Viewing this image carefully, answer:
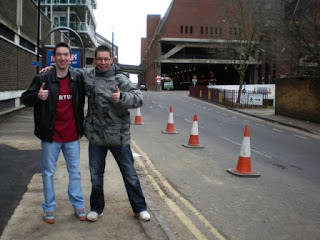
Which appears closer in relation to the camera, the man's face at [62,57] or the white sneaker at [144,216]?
the man's face at [62,57]

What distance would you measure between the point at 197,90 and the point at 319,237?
38.8m

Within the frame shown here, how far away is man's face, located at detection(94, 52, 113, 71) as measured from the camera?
13.4ft

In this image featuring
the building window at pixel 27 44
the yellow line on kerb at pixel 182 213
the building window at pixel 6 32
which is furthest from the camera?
the building window at pixel 27 44

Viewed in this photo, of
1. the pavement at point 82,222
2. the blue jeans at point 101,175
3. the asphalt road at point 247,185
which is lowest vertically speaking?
the asphalt road at point 247,185

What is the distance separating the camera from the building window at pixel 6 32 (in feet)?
50.8

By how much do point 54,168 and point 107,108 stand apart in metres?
0.89

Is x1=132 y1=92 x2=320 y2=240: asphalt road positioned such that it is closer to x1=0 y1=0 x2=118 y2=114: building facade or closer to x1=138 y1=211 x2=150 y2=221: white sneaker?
x1=138 y1=211 x2=150 y2=221: white sneaker

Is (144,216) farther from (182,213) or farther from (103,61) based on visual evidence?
(103,61)

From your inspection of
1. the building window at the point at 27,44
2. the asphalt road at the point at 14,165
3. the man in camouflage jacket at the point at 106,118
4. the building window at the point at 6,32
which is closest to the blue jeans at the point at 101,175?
the man in camouflage jacket at the point at 106,118

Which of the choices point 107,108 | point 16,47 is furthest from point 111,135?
point 16,47

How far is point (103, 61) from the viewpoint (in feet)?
13.4

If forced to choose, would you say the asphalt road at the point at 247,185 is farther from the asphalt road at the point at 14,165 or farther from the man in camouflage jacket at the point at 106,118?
the asphalt road at the point at 14,165

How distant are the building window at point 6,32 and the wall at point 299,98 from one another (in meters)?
15.2

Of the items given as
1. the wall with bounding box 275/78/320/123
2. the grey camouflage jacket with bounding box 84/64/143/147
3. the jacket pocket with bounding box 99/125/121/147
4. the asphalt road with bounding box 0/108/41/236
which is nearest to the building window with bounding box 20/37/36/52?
the asphalt road with bounding box 0/108/41/236
